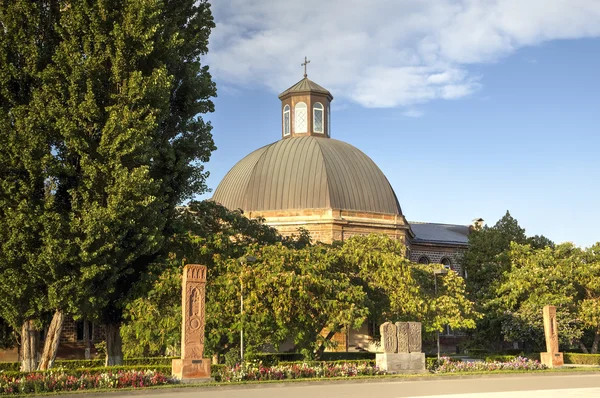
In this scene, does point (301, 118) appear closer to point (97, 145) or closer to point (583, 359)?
point (583, 359)

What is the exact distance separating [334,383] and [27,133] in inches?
555

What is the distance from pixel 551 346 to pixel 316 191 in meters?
18.1

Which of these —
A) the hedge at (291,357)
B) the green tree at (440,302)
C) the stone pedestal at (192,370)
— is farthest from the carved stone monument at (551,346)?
the stone pedestal at (192,370)

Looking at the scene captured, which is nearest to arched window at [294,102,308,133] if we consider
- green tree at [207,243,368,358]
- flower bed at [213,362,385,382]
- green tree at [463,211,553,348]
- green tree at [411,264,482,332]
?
green tree at [463,211,553,348]

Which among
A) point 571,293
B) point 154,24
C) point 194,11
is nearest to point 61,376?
point 154,24

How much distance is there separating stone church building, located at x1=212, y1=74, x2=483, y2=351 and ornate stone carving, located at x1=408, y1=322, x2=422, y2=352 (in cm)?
1259

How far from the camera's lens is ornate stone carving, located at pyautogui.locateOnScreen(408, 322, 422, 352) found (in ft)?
94.7

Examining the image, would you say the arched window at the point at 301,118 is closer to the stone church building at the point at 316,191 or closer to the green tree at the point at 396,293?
the stone church building at the point at 316,191

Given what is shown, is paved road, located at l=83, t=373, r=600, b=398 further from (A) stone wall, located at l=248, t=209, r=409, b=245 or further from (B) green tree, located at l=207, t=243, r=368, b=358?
(A) stone wall, located at l=248, t=209, r=409, b=245

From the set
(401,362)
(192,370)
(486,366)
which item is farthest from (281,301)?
(486,366)

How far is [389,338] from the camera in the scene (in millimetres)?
28344

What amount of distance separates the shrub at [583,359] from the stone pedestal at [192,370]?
2380 centimetres

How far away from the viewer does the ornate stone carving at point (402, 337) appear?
2861 centimetres

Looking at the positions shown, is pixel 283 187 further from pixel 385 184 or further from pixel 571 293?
pixel 571 293
